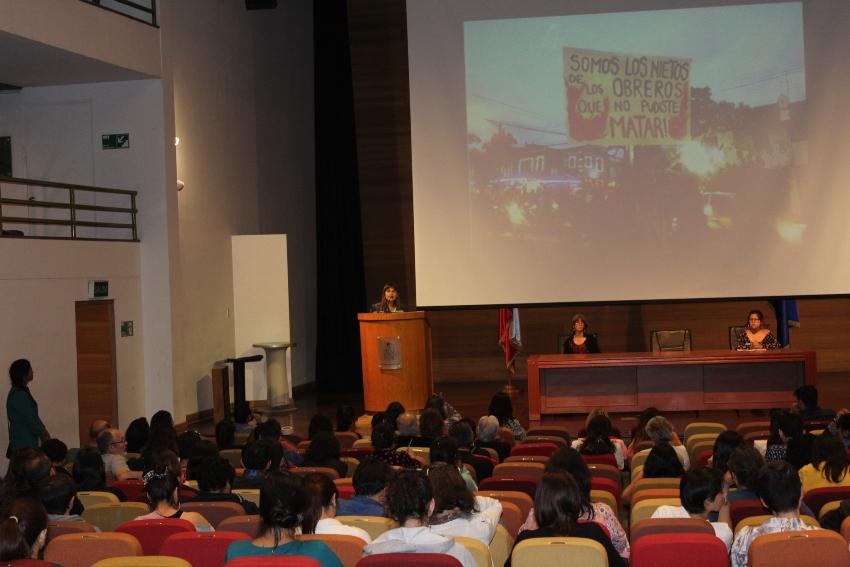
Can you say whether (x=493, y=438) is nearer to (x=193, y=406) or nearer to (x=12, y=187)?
(x=193, y=406)

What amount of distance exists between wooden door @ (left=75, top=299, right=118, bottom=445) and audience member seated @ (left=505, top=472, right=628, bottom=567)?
829 cm

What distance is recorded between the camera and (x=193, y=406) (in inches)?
511

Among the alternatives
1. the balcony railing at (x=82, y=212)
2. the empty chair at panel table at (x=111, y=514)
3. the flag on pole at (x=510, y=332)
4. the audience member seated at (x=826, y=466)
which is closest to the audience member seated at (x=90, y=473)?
the empty chair at panel table at (x=111, y=514)

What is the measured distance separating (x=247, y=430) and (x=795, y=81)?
6831 mm

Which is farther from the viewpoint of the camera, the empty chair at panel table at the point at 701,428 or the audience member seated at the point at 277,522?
the empty chair at panel table at the point at 701,428

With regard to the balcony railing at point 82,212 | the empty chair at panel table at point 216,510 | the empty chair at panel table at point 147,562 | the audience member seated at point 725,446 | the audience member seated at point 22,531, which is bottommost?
the empty chair at panel table at point 216,510

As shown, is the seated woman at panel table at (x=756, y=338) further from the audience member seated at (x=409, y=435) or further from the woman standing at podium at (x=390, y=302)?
the audience member seated at (x=409, y=435)

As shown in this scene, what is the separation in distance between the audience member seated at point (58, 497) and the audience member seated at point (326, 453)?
6.61 ft

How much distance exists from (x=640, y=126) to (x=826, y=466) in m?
6.74

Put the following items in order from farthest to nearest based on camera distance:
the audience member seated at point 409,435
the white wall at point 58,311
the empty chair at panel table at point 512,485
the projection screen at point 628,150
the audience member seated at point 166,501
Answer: the projection screen at point 628,150 < the white wall at point 58,311 < the audience member seated at point 409,435 < the empty chair at panel table at point 512,485 < the audience member seated at point 166,501

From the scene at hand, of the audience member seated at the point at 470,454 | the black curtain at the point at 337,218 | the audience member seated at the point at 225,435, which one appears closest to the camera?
the audience member seated at the point at 470,454

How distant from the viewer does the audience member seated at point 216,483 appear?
17.4 feet

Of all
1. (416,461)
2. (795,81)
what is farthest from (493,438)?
(795,81)

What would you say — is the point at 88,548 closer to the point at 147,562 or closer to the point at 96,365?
the point at 147,562
